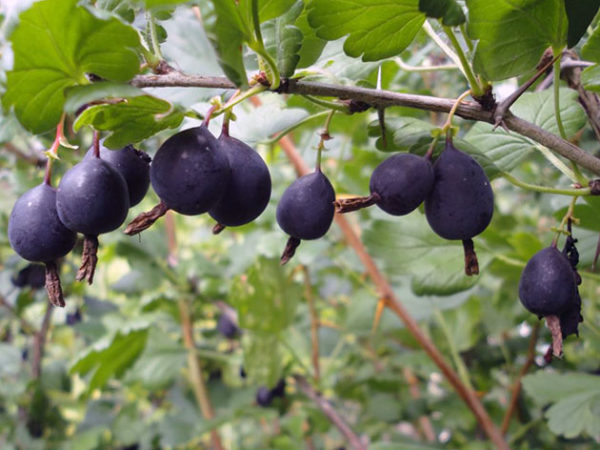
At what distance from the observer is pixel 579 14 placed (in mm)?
581

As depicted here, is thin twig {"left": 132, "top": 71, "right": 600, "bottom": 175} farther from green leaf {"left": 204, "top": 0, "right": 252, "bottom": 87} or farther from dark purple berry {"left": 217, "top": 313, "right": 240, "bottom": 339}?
dark purple berry {"left": 217, "top": 313, "right": 240, "bottom": 339}

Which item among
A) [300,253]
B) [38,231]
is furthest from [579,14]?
[300,253]

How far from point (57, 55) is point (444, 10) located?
380 millimetres

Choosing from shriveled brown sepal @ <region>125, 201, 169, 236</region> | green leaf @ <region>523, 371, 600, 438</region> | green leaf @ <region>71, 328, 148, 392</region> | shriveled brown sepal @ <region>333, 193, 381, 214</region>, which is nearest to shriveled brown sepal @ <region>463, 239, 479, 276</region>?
shriveled brown sepal @ <region>333, 193, 381, 214</region>

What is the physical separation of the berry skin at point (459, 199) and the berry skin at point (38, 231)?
41 cm

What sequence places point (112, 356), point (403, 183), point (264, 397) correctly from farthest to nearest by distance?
1. point (264, 397)
2. point (112, 356)
3. point (403, 183)

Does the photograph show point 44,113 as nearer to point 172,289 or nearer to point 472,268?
point 472,268

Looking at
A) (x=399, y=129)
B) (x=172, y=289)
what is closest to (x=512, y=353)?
(x=172, y=289)

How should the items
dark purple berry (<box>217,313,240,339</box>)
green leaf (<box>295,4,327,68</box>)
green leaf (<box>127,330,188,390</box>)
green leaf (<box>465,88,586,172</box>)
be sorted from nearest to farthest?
green leaf (<box>295,4,327,68</box>)
green leaf (<box>465,88,586,172</box>)
green leaf (<box>127,330,188,390</box>)
dark purple berry (<box>217,313,240,339</box>)

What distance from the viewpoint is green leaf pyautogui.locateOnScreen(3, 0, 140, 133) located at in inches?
19.9

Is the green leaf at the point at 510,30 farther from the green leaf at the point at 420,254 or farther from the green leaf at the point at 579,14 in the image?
the green leaf at the point at 420,254

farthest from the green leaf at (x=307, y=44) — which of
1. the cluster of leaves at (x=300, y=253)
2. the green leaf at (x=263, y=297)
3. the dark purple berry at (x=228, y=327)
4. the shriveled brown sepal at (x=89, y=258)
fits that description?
the dark purple berry at (x=228, y=327)

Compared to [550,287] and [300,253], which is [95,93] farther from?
[300,253]

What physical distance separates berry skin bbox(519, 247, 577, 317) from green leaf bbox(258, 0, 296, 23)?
416 mm
